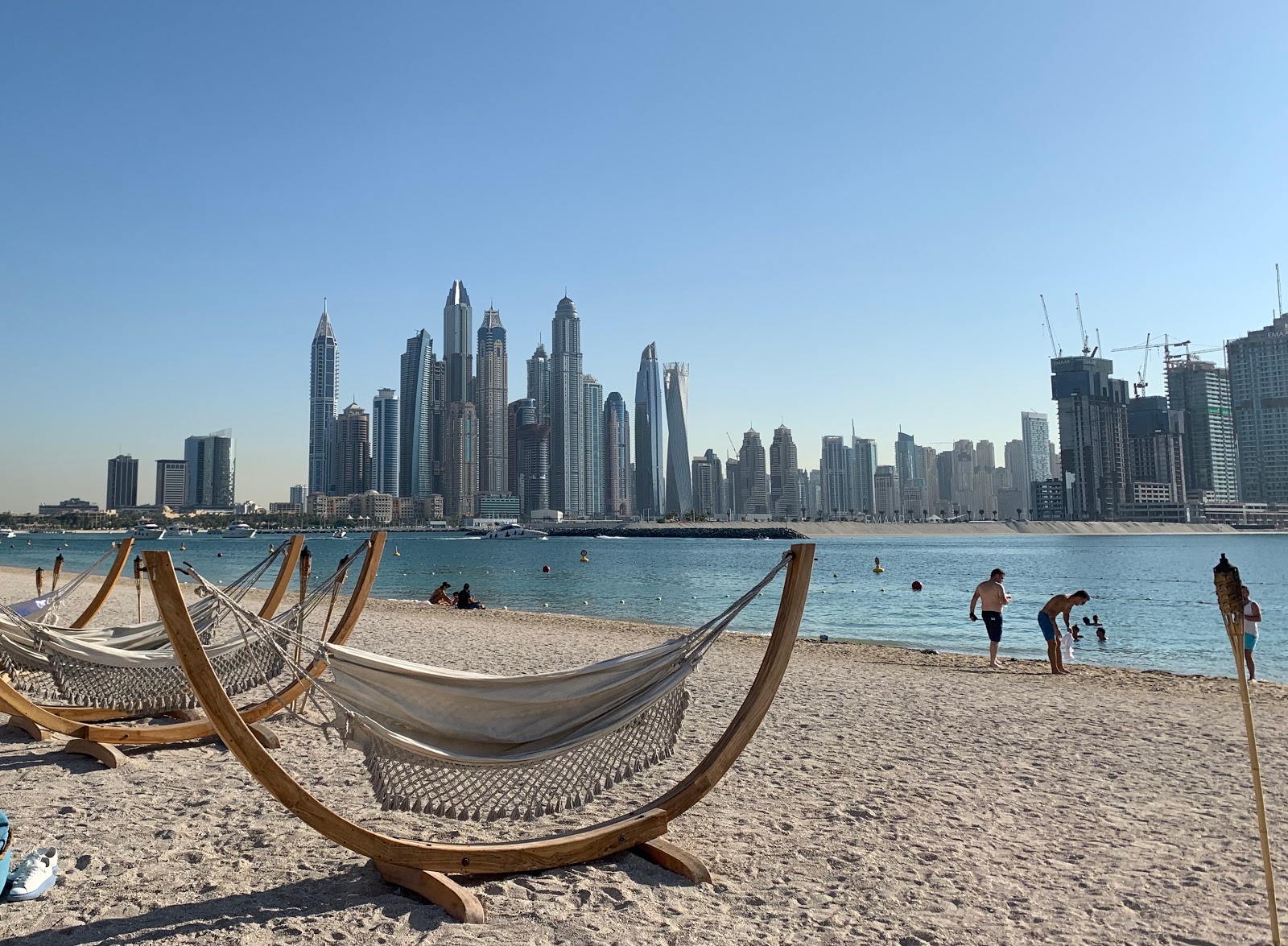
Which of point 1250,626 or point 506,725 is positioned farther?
point 1250,626

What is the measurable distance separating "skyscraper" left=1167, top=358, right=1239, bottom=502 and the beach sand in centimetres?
16236

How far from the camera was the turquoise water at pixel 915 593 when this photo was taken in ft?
59.0

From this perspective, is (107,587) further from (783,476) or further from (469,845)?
(783,476)

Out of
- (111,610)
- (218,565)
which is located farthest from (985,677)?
(218,565)

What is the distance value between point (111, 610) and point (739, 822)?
19.2 meters

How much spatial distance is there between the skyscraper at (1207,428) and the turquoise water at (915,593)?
87.6m

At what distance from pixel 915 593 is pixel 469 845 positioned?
102 feet

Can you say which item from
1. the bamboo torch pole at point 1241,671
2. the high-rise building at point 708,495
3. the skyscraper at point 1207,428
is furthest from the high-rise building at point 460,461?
the bamboo torch pole at point 1241,671

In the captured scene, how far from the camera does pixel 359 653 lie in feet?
11.9

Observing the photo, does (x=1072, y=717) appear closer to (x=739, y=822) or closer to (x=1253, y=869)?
(x=1253, y=869)

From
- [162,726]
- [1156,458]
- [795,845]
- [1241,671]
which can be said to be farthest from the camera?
[1156,458]

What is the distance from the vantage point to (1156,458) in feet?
471

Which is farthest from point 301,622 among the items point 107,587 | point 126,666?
point 107,587

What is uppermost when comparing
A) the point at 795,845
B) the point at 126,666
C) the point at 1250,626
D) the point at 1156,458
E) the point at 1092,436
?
the point at 1092,436
